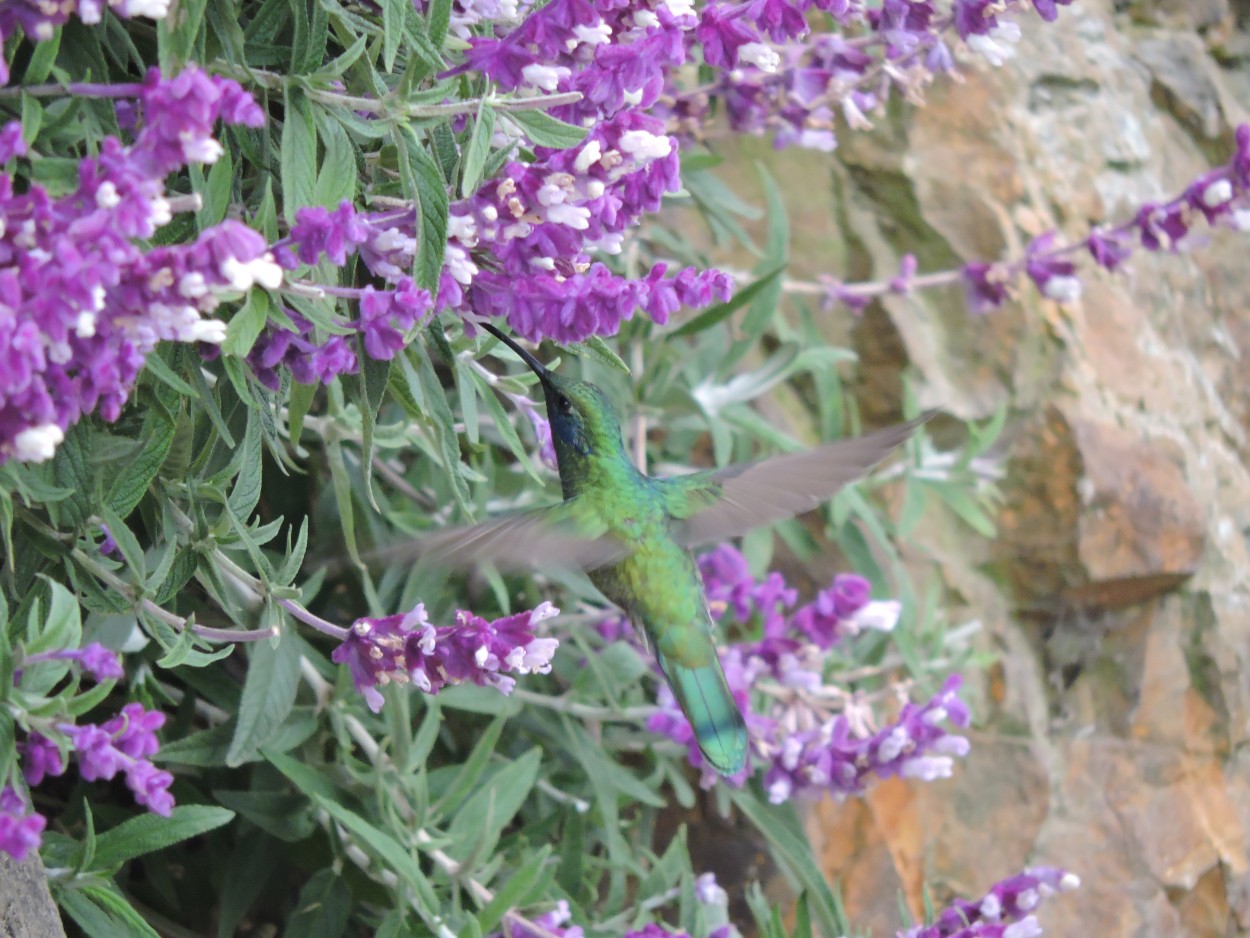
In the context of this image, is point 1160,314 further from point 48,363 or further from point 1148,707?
point 48,363

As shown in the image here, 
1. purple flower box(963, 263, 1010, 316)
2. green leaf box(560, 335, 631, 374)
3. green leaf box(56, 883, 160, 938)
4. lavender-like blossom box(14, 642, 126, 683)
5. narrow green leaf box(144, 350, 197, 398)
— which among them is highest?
narrow green leaf box(144, 350, 197, 398)

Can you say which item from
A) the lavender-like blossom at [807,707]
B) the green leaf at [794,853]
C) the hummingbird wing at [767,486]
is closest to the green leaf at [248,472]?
the hummingbird wing at [767,486]

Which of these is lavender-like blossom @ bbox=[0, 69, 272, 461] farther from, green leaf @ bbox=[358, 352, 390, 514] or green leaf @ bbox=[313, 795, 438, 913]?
green leaf @ bbox=[313, 795, 438, 913]

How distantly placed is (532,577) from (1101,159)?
6.88 ft

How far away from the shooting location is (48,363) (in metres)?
1.19

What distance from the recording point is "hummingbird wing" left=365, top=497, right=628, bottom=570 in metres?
1.60

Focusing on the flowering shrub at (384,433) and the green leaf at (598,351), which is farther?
the green leaf at (598,351)

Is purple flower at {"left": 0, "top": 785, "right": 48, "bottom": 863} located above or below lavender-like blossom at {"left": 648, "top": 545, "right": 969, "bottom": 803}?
above

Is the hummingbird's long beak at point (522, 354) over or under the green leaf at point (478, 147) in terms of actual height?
under

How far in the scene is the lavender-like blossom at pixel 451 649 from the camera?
148 centimetres

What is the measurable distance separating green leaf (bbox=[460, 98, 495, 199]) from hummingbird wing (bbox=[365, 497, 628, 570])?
400 millimetres

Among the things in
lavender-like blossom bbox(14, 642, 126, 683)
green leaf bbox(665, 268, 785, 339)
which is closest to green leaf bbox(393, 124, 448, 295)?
lavender-like blossom bbox(14, 642, 126, 683)

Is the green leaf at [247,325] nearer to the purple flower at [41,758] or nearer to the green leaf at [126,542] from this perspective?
the green leaf at [126,542]

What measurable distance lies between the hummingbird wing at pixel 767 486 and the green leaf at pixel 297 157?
0.78 m
